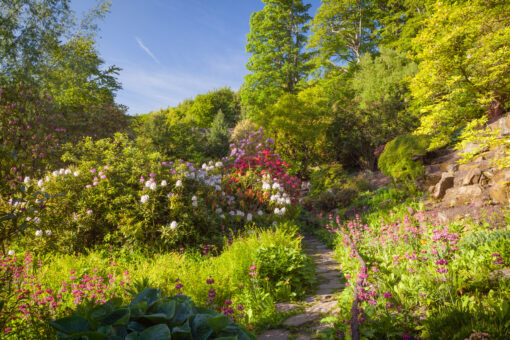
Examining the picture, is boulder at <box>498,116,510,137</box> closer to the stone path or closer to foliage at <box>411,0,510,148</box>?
foliage at <box>411,0,510,148</box>

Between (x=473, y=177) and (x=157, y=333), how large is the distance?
7.20 metres

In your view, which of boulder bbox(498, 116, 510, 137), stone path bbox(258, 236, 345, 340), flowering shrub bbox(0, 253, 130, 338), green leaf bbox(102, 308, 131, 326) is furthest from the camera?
boulder bbox(498, 116, 510, 137)

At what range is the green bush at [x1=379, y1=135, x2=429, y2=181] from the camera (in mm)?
7992

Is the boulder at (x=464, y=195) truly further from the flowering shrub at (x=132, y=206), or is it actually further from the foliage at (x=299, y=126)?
the foliage at (x=299, y=126)

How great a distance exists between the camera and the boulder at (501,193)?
475 centimetres

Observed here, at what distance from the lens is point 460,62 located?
698 centimetres

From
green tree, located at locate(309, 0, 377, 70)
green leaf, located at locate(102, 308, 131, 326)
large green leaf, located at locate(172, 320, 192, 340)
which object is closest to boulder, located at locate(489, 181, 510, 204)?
large green leaf, located at locate(172, 320, 192, 340)

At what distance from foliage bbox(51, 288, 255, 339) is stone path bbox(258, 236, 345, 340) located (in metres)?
1.38

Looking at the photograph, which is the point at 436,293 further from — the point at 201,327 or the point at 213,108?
the point at 213,108

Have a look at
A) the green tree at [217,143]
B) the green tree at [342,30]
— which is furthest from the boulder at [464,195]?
the green tree at [342,30]

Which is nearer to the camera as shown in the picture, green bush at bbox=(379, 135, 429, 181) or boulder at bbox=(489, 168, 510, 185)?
boulder at bbox=(489, 168, 510, 185)

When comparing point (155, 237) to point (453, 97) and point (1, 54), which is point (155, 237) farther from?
point (453, 97)

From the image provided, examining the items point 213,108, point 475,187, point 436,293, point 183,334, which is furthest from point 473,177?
point 213,108

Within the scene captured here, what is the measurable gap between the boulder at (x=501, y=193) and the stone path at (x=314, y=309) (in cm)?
347
